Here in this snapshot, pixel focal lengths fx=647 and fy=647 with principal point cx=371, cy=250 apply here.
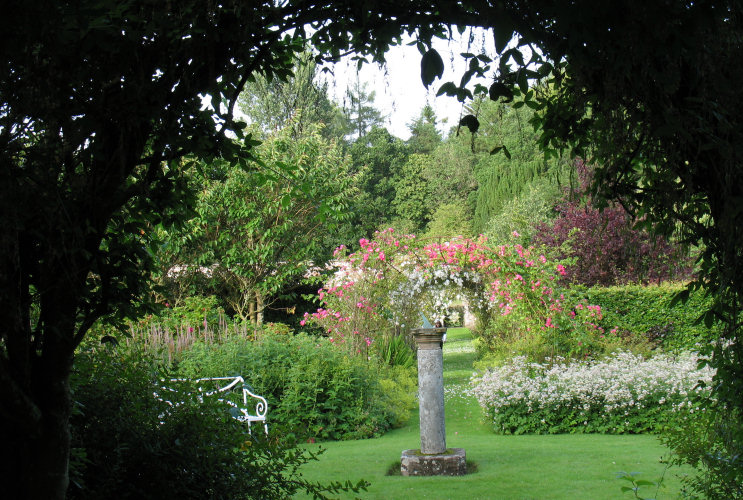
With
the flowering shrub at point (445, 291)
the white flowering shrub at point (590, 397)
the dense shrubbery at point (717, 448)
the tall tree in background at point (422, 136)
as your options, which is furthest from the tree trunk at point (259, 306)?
the tall tree in background at point (422, 136)

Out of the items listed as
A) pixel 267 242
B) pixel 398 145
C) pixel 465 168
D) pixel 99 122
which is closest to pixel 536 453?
pixel 99 122

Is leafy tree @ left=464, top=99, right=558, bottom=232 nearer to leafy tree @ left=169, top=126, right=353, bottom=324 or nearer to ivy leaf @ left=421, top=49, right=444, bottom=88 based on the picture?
leafy tree @ left=169, top=126, right=353, bottom=324

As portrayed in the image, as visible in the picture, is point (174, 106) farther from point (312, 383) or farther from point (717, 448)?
point (312, 383)

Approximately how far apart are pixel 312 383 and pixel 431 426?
245 cm

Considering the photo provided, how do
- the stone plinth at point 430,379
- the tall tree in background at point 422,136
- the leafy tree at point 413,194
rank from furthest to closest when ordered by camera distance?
the tall tree in background at point 422,136, the leafy tree at point 413,194, the stone plinth at point 430,379

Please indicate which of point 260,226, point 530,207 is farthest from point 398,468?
point 530,207

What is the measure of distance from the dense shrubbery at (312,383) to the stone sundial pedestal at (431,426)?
198cm

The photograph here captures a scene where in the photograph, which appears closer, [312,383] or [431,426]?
[431,426]

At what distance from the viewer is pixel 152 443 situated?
2654 millimetres

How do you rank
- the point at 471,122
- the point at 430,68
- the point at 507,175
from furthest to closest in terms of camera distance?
the point at 507,175 < the point at 471,122 < the point at 430,68

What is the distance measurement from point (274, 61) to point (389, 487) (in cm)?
367

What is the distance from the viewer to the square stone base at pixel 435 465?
215 inches

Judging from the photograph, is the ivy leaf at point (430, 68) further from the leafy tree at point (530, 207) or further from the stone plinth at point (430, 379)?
the leafy tree at point (530, 207)

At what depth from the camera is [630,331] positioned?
10.7 metres
